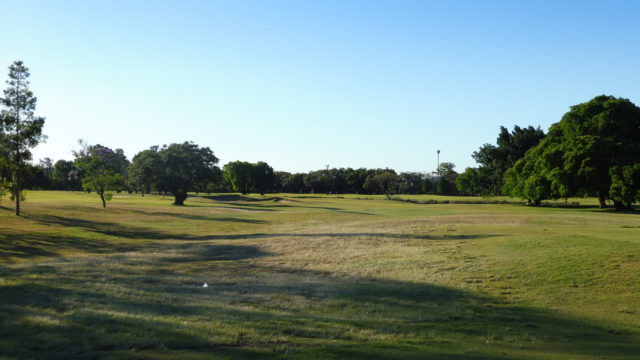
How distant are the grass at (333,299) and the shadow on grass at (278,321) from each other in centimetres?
5

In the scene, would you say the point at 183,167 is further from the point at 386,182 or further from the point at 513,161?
A: the point at 386,182

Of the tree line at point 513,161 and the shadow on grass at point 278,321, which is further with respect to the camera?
the tree line at point 513,161

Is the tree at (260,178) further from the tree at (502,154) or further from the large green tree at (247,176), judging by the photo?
the tree at (502,154)

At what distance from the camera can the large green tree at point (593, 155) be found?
169 feet

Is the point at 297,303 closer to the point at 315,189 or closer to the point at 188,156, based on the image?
the point at 188,156

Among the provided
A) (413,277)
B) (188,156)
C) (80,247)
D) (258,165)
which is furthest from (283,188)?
(413,277)

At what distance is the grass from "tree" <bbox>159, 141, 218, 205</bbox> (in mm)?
52643

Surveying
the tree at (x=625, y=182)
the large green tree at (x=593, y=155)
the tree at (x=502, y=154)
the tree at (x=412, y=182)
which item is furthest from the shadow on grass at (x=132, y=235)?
the tree at (x=412, y=182)

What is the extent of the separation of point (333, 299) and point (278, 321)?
338 centimetres

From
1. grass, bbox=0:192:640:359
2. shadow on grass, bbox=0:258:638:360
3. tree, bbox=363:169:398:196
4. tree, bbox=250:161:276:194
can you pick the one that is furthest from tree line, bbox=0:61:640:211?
tree, bbox=250:161:276:194

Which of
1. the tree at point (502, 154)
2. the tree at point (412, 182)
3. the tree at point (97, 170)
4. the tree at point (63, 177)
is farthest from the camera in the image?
the tree at point (412, 182)

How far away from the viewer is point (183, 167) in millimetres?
81188

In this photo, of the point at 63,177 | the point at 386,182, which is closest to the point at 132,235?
the point at 386,182

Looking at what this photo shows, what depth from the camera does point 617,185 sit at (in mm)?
49406
